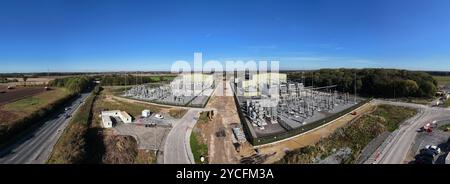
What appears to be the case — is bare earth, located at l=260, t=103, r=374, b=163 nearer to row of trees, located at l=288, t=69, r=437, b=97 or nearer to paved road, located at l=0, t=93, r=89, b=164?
paved road, located at l=0, t=93, r=89, b=164

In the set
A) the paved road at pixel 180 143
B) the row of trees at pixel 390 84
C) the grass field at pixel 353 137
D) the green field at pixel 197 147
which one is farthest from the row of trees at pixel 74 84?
the row of trees at pixel 390 84

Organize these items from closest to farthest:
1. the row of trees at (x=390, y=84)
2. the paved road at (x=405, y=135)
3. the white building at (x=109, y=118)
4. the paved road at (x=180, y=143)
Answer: the paved road at (x=180, y=143)
the paved road at (x=405, y=135)
the white building at (x=109, y=118)
the row of trees at (x=390, y=84)

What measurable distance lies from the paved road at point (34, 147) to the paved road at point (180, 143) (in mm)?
4648

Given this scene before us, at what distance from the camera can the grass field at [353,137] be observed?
875 centimetres

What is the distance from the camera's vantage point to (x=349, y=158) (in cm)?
852

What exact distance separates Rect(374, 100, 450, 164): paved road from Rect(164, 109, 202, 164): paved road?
7133 mm

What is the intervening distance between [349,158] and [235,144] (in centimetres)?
455

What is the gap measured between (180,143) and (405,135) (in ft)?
37.2

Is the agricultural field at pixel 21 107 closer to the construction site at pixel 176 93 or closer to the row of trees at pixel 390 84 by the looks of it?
the construction site at pixel 176 93

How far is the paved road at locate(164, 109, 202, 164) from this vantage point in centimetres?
866

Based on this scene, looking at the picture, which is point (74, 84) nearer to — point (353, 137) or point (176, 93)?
point (176, 93)

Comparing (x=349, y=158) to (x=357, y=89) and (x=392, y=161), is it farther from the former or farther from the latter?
(x=357, y=89)

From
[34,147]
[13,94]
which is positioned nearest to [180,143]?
[34,147]
